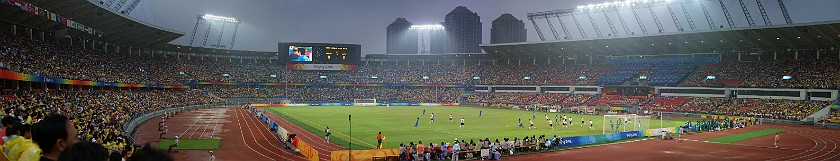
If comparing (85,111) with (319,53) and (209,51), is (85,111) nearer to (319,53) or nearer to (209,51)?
(319,53)

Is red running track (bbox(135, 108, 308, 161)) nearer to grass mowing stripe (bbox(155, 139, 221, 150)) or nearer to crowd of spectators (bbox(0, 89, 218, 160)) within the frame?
grass mowing stripe (bbox(155, 139, 221, 150))

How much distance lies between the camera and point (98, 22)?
179 ft

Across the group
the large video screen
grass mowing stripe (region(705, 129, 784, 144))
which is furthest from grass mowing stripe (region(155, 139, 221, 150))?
the large video screen

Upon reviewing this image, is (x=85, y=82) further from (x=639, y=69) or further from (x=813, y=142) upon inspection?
(x=639, y=69)

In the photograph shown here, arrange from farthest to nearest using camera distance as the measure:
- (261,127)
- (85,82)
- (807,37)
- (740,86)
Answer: (740,86), (807,37), (85,82), (261,127)

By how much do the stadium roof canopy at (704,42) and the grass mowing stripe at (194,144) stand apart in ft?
207

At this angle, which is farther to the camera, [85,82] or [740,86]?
[740,86]

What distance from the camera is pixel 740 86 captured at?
69.5 metres

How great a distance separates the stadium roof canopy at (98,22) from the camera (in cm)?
4338

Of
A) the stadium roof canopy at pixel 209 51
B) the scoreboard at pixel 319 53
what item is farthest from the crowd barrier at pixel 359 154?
the scoreboard at pixel 319 53

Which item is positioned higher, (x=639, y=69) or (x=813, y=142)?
(x=639, y=69)

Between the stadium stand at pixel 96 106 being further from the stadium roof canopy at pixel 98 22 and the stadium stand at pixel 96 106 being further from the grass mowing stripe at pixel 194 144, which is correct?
the stadium roof canopy at pixel 98 22

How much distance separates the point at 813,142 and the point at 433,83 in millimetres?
79956

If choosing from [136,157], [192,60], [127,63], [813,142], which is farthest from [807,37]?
[192,60]
